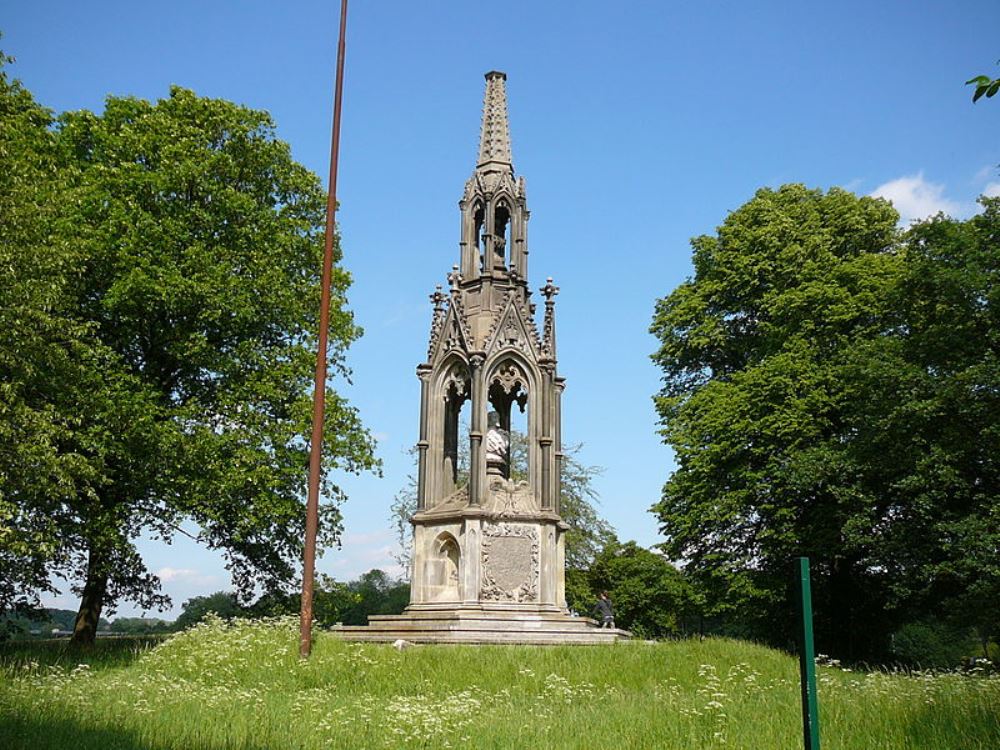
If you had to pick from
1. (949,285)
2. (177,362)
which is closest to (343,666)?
(177,362)

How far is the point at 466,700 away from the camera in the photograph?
1103 cm

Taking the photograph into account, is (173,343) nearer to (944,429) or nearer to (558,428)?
(558,428)

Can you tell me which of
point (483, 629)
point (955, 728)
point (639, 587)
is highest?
point (639, 587)

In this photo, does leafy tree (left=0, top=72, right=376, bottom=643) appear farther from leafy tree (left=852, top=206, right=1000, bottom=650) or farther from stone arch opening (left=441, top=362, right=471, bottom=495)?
leafy tree (left=852, top=206, right=1000, bottom=650)

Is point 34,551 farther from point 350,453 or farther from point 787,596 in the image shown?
point 787,596

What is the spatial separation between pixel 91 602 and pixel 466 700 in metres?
14.5

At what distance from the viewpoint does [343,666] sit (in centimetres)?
1367

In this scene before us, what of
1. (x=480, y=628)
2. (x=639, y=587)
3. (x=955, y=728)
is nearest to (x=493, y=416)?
(x=480, y=628)

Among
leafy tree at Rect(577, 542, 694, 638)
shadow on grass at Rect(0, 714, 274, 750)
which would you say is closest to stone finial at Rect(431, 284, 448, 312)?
shadow on grass at Rect(0, 714, 274, 750)

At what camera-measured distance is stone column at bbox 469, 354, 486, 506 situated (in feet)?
59.6

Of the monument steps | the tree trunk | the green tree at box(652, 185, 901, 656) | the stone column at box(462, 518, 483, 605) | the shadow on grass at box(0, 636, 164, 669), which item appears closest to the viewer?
the monument steps

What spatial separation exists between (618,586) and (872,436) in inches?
972

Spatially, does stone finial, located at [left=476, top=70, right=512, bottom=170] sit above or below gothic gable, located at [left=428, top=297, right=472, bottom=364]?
above

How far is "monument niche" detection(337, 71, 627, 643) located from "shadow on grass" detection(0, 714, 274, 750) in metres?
7.80
